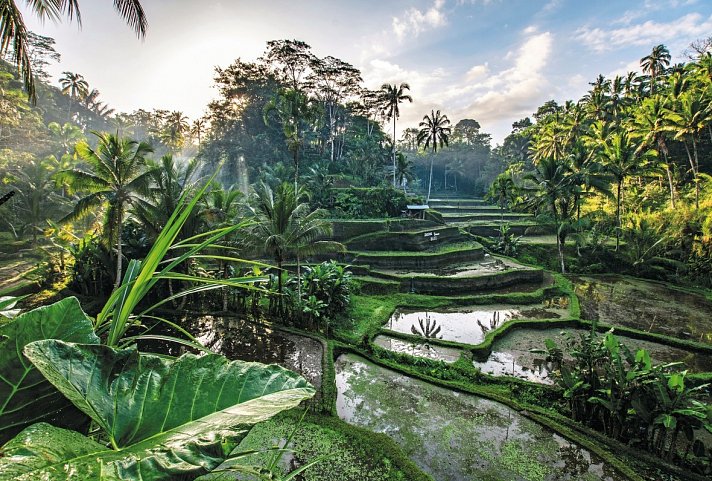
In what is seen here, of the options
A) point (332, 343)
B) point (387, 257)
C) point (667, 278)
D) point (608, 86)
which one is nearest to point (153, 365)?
point (332, 343)

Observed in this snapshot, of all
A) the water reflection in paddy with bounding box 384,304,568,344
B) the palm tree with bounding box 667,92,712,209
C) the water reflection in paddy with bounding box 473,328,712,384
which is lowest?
the water reflection in paddy with bounding box 473,328,712,384

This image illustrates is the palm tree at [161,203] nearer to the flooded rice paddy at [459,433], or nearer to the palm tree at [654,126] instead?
the flooded rice paddy at [459,433]

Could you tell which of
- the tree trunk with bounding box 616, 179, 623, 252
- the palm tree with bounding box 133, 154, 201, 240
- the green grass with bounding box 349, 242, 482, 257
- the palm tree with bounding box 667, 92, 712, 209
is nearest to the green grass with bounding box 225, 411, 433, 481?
the palm tree with bounding box 133, 154, 201, 240

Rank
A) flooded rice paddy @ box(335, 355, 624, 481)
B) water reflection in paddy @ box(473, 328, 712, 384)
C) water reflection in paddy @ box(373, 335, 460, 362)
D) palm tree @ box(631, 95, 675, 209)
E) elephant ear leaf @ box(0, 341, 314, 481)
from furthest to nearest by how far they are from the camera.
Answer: palm tree @ box(631, 95, 675, 209), water reflection in paddy @ box(373, 335, 460, 362), water reflection in paddy @ box(473, 328, 712, 384), flooded rice paddy @ box(335, 355, 624, 481), elephant ear leaf @ box(0, 341, 314, 481)

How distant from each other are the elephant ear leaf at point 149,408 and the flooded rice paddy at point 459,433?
179 inches

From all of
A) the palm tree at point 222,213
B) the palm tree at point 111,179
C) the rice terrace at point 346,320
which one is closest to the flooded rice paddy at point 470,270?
the rice terrace at point 346,320

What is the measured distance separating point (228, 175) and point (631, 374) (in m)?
26.6

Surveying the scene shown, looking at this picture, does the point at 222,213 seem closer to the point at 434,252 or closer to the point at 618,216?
the point at 434,252

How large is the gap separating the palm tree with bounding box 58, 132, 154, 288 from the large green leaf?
9.26 meters

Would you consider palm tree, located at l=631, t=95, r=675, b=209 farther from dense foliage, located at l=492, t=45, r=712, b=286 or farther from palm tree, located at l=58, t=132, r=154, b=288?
palm tree, located at l=58, t=132, r=154, b=288

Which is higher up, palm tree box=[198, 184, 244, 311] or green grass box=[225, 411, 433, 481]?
palm tree box=[198, 184, 244, 311]

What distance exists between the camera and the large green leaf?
1.86 feet

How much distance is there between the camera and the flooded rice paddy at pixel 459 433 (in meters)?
4.27

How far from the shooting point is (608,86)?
24188 mm
